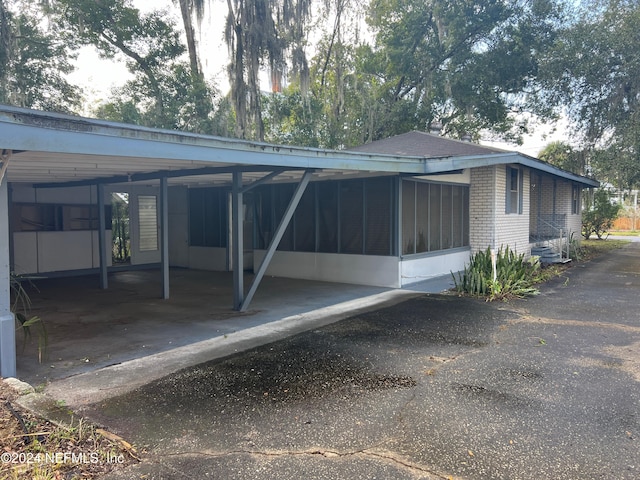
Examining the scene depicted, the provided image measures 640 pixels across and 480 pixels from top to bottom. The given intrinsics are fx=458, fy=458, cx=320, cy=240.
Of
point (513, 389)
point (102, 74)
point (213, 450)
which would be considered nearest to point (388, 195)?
point (513, 389)

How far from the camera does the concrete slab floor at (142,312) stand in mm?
5318

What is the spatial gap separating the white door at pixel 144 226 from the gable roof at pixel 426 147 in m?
6.68

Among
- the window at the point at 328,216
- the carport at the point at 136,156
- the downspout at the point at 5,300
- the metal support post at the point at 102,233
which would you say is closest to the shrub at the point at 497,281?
the carport at the point at 136,156

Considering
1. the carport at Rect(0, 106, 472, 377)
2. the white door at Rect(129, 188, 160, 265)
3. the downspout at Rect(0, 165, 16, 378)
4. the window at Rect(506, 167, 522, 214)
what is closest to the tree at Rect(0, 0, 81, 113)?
the white door at Rect(129, 188, 160, 265)

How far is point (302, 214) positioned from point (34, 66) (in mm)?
10831

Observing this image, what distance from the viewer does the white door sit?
13.6 metres

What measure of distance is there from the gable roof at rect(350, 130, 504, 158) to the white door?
6.68 m

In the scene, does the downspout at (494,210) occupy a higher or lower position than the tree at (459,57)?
lower

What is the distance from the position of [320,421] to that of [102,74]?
59.7 ft

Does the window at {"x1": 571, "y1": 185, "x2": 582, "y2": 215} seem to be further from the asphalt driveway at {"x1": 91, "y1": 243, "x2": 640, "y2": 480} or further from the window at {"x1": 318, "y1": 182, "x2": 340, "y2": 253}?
the asphalt driveway at {"x1": 91, "y1": 243, "x2": 640, "y2": 480}

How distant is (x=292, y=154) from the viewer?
6363mm

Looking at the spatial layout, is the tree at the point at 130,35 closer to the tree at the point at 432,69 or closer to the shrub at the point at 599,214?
the tree at the point at 432,69

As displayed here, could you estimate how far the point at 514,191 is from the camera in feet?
40.7

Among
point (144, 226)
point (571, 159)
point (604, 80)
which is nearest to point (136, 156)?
point (144, 226)
